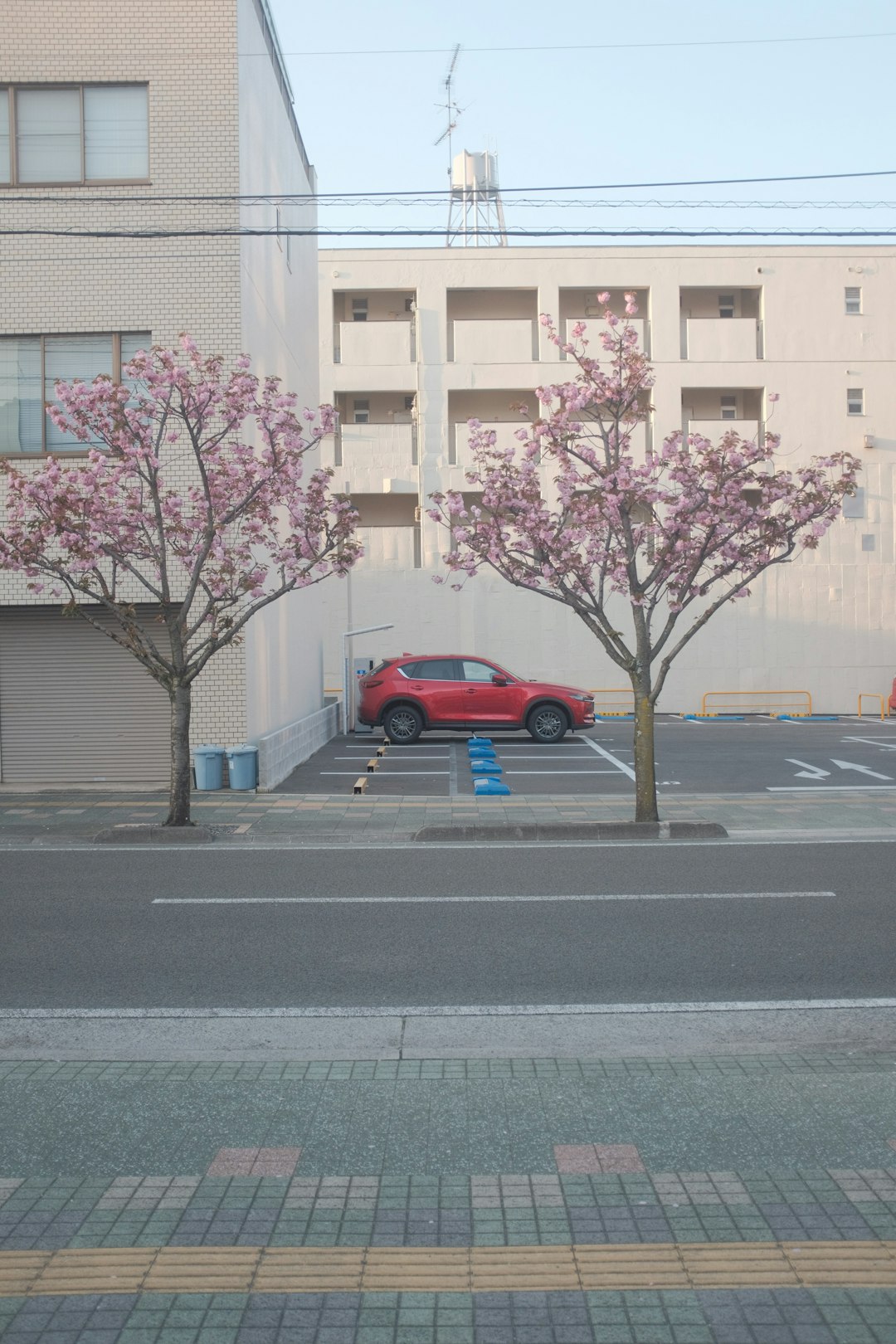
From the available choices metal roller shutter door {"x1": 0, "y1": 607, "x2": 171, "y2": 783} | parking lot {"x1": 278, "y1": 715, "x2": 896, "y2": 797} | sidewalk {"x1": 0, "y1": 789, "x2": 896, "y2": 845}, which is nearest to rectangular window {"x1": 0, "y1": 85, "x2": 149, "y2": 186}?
metal roller shutter door {"x1": 0, "y1": 607, "x2": 171, "y2": 783}

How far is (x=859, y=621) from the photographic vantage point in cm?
3331

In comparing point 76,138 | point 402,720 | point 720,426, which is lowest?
point 402,720

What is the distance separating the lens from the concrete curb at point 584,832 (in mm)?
13141

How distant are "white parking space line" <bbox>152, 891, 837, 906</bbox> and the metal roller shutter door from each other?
7936 millimetres

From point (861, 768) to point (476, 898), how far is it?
37.7 feet

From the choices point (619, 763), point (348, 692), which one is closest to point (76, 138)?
point (348, 692)

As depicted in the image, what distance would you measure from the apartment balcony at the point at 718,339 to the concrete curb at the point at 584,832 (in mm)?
22211

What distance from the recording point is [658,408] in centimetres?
3222

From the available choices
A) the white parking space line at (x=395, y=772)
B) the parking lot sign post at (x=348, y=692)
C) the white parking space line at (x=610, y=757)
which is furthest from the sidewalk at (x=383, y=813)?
the parking lot sign post at (x=348, y=692)

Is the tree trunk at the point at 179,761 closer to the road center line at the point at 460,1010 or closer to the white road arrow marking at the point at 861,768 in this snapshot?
the road center line at the point at 460,1010

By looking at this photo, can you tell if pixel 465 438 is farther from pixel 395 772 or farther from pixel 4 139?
pixel 4 139

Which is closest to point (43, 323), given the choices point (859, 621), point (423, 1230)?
point (423, 1230)

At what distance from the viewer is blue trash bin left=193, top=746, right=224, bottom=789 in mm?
16609

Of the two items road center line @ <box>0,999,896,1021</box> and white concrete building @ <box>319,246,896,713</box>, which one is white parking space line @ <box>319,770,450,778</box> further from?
white concrete building @ <box>319,246,896,713</box>
